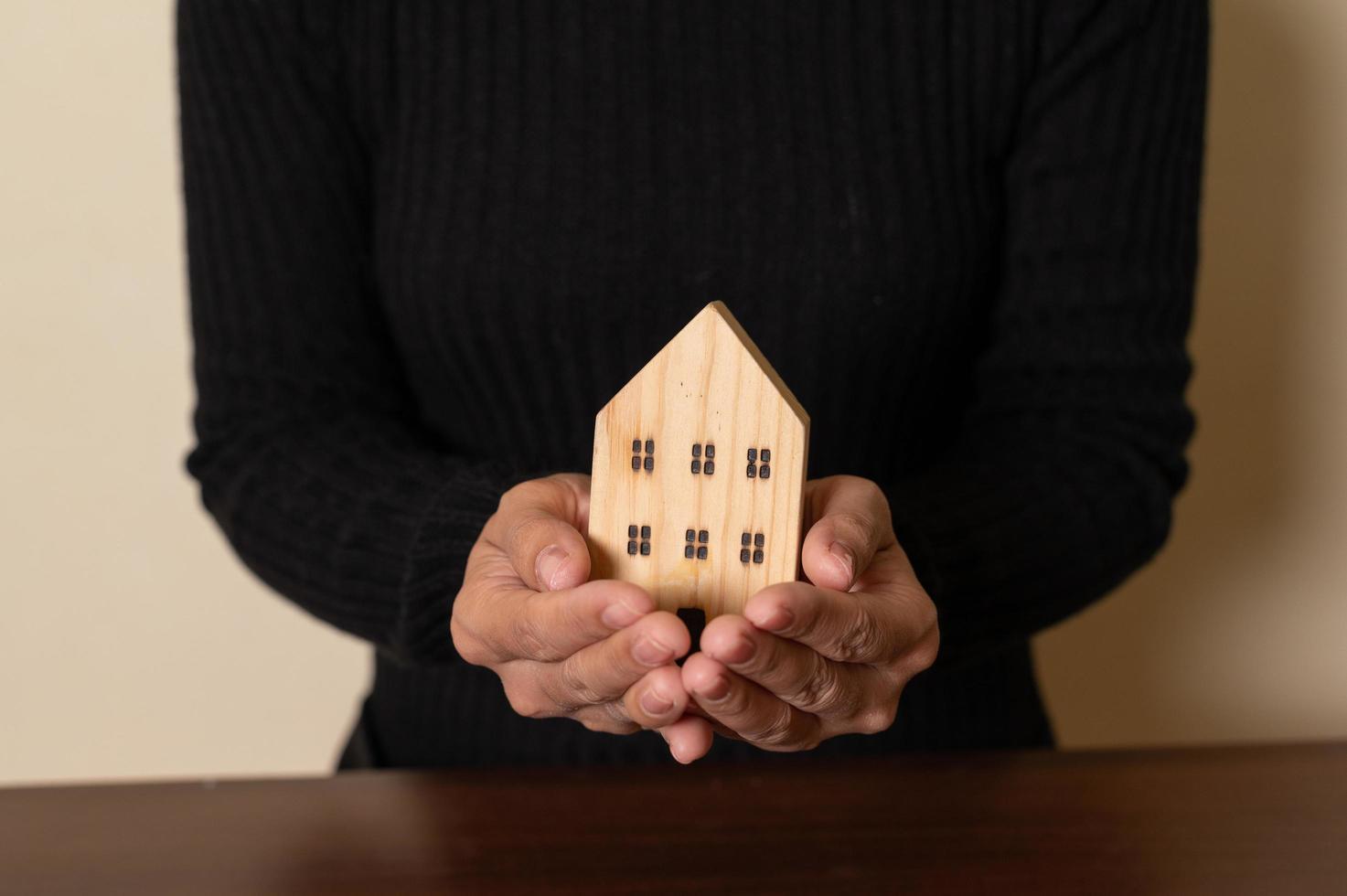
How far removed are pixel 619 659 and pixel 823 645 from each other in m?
0.09

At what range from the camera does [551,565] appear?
1.81 ft

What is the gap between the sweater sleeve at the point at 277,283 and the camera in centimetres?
85

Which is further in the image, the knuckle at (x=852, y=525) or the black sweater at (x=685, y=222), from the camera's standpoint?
the black sweater at (x=685, y=222)

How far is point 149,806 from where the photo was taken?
0.73m

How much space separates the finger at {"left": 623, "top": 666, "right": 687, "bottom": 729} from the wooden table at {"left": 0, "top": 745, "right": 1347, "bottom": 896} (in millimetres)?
158

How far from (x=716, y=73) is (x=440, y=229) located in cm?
22

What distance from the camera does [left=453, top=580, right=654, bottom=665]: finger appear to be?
52 cm

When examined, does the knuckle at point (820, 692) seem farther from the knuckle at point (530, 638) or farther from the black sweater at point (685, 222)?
the black sweater at point (685, 222)

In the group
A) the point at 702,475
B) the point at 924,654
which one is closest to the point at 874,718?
the point at 924,654

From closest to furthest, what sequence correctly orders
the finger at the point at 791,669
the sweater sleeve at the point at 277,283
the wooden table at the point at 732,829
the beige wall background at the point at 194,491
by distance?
1. the finger at the point at 791,669
2. the wooden table at the point at 732,829
3. the sweater sleeve at the point at 277,283
4. the beige wall background at the point at 194,491

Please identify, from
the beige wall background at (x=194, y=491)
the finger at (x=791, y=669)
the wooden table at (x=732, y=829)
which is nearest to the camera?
the finger at (x=791, y=669)

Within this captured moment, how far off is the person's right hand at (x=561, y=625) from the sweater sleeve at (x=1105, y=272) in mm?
335

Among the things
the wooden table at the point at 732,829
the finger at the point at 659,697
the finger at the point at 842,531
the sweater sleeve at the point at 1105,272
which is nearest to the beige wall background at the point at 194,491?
the sweater sleeve at the point at 1105,272

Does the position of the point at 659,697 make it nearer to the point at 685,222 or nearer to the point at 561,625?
the point at 561,625
